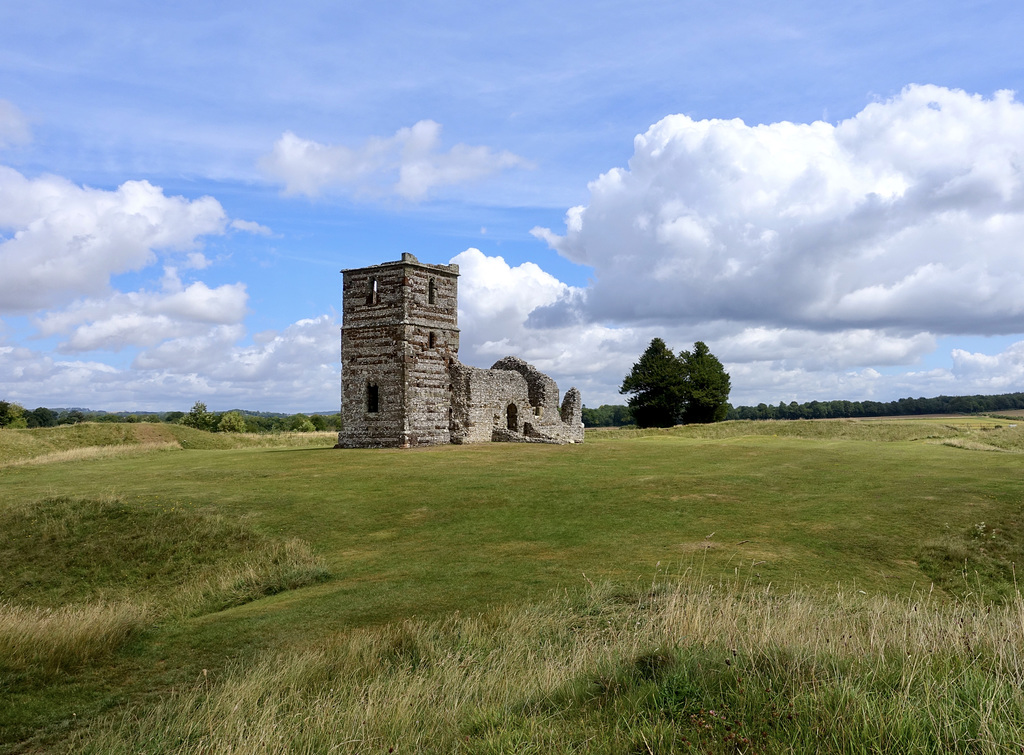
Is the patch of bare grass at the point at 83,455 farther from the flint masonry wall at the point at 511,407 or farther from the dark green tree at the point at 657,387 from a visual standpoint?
the dark green tree at the point at 657,387

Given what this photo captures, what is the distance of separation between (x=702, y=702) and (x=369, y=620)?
18.7 ft

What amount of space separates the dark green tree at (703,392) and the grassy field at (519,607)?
156 feet

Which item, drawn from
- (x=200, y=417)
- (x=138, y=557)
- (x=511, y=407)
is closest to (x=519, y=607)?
(x=138, y=557)

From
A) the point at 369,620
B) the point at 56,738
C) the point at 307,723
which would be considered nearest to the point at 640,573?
the point at 369,620

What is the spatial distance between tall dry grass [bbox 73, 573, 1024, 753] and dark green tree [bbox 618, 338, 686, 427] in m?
65.6

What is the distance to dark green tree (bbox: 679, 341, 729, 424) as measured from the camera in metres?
73.8

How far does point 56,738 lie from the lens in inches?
285

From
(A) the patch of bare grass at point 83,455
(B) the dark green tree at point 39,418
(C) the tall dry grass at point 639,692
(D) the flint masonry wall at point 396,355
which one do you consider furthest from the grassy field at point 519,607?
(B) the dark green tree at point 39,418

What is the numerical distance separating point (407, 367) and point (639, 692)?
1176 inches

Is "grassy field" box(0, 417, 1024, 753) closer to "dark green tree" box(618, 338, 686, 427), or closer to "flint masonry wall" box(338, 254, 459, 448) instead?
"flint masonry wall" box(338, 254, 459, 448)

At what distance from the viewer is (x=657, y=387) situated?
74625mm

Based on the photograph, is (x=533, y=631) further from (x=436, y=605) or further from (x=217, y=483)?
(x=217, y=483)

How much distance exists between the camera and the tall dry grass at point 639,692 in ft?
18.0

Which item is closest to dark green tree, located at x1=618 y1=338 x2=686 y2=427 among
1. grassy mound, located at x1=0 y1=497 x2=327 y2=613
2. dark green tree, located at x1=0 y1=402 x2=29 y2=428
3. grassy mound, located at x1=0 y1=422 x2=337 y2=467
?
Result: grassy mound, located at x1=0 y1=422 x2=337 y2=467
